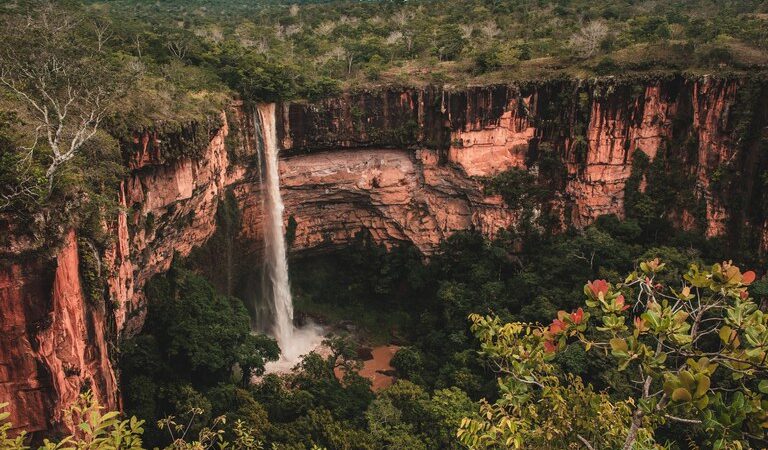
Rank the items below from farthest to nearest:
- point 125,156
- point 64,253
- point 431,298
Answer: point 431,298 → point 125,156 → point 64,253

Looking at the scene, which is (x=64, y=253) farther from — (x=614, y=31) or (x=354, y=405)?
(x=614, y=31)

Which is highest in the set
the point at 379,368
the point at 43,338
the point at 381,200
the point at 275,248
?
the point at 43,338

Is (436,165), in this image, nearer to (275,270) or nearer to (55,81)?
(275,270)

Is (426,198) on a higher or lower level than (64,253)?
lower

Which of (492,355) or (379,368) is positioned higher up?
(492,355)

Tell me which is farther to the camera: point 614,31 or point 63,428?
point 614,31

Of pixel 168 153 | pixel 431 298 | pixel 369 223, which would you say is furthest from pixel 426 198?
pixel 168 153

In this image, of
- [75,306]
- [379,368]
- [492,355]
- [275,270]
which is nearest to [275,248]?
[275,270]

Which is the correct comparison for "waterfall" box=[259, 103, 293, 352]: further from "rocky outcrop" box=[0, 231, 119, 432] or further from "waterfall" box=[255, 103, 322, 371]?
"rocky outcrop" box=[0, 231, 119, 432]
